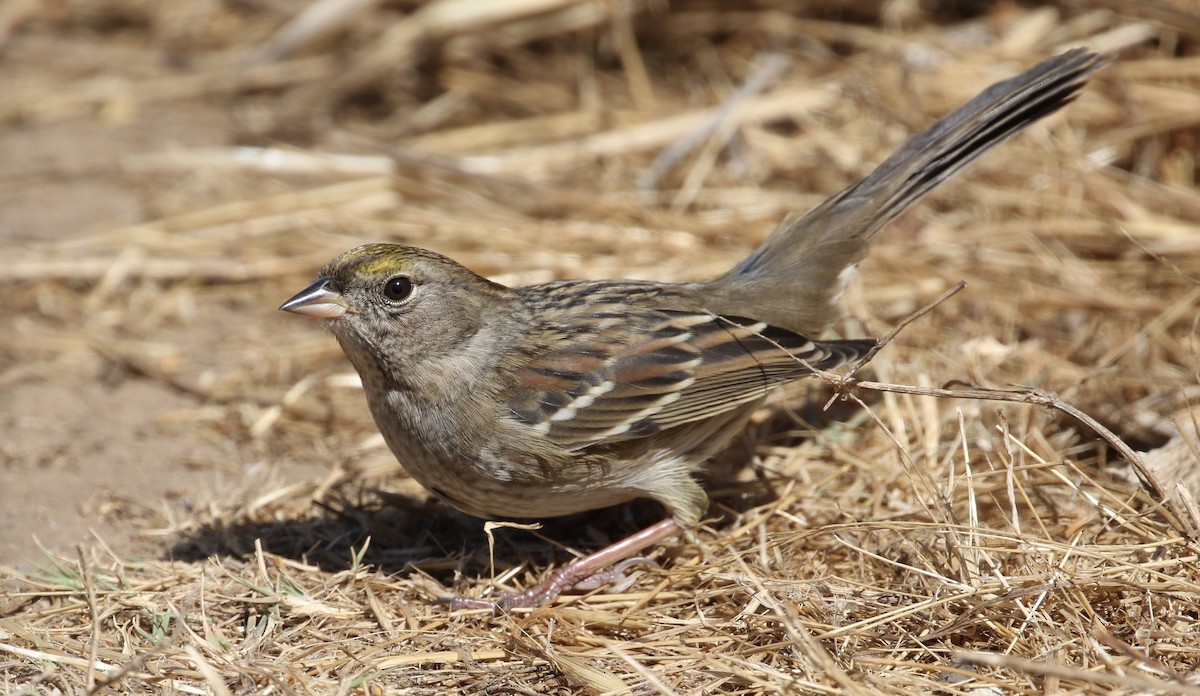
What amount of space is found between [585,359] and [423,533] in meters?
0.96

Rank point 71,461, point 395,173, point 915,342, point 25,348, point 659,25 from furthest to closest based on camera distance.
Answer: point 659,25
point 395,173
point 25,348
point 915,342
point 71,461


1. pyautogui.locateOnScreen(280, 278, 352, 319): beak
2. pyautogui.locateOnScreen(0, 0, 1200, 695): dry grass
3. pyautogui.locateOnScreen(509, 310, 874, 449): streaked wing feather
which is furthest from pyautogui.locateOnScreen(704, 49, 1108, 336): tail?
pyautogui.locateOnScreen(280, 278, 352, 319): beak

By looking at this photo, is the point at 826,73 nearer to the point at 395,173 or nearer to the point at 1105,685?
the point at 395,173

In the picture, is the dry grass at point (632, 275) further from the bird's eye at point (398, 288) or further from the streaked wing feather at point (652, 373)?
the bird's eye at point (398, 288)

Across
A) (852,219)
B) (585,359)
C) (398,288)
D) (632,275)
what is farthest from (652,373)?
(632,275)

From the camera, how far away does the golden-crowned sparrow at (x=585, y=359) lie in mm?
3893

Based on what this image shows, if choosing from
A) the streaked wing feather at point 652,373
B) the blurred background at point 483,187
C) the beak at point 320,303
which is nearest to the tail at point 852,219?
the streaked wing feather at point 652,373

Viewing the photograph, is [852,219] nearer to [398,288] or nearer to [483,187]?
[398,288]

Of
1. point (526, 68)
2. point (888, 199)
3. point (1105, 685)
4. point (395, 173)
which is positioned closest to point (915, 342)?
point (888, 199)

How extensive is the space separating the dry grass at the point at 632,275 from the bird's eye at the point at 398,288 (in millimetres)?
839

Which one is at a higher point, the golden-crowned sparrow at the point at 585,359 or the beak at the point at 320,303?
the beak at the point at 320,303

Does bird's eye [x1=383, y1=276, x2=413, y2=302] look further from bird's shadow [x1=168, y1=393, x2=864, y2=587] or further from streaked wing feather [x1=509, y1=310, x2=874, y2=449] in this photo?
bird's shadow [x1=168, y1=393, x2=864, y2=587]

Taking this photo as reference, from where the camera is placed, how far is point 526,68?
7.91m

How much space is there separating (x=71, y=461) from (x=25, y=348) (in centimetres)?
118
